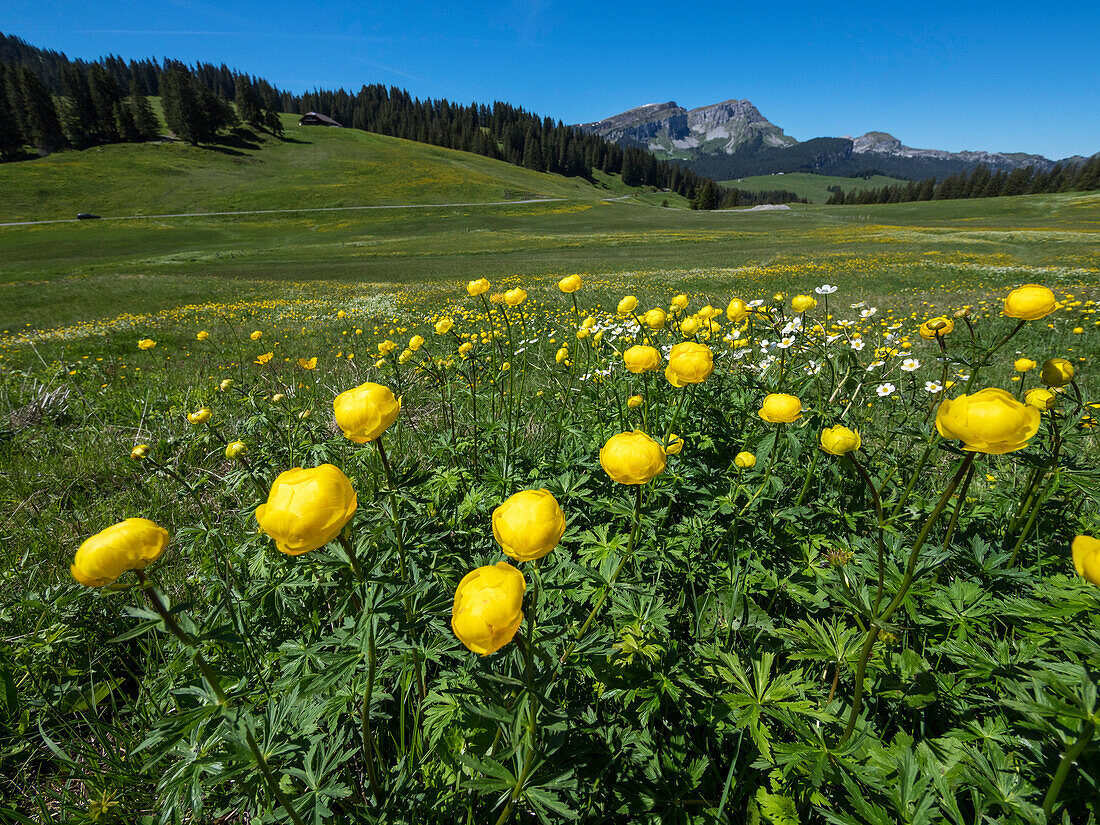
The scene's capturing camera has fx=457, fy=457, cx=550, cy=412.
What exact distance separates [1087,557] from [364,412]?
1.73m

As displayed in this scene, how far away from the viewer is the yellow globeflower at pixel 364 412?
1276mm

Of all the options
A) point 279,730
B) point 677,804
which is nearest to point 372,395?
point 279,730

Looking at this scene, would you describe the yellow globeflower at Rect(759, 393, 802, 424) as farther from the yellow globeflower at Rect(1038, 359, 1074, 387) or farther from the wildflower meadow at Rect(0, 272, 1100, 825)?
the yellow globeflower at Rect(1038, 359, 1074, 387)

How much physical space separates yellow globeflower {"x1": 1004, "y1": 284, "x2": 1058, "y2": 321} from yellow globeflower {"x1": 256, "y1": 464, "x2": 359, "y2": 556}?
6.79 feet

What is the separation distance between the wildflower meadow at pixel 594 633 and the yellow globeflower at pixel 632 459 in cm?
1

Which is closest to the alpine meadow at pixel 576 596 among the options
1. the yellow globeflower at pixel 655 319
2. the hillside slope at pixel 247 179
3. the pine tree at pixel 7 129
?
the yellow globeflower at pixel 655 319

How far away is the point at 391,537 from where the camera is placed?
1.54 metres

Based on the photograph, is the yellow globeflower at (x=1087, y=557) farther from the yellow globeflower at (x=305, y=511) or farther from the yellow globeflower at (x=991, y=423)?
the yellow globeflower at (x=305, y=511)

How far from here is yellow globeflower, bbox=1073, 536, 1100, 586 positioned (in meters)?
0.94

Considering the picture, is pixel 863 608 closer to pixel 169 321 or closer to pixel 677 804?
pixel 677 804

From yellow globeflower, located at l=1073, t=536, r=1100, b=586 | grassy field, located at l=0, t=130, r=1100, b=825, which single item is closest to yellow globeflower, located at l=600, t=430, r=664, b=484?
grassy field, located at l=0, t=130, r=1100, b=825

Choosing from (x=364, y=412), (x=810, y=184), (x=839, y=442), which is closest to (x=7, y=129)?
(x=364, y=412)

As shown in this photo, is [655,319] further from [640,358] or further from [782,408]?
[782,408]

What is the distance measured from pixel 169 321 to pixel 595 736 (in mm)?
11168
